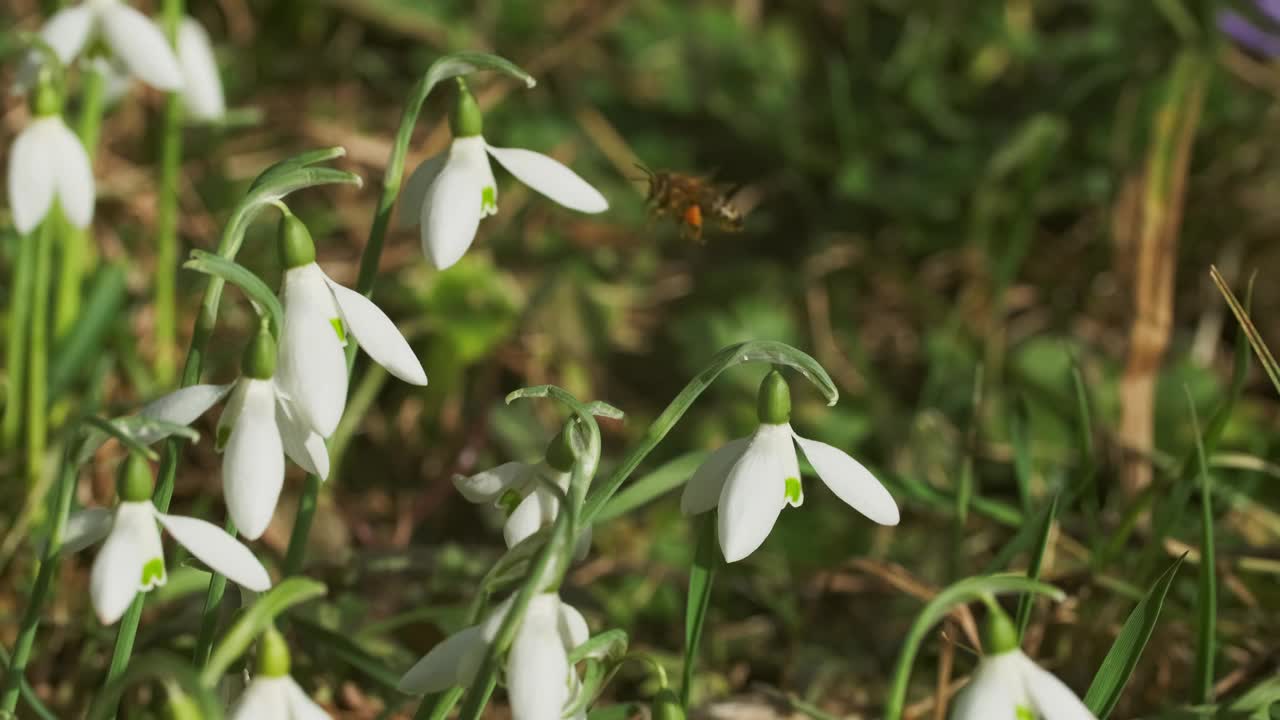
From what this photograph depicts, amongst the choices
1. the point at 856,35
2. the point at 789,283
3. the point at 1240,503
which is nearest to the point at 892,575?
the point at 1240,503

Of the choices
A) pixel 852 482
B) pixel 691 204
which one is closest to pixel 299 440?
pixel 852 482

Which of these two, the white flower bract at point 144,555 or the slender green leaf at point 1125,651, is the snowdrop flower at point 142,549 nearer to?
the white flower bract at point 144,555

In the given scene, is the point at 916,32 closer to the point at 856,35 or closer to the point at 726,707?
the point at 856,35

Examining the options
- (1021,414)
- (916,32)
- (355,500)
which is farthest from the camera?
(916,32)

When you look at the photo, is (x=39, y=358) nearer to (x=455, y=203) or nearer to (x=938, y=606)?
(x=455, y=203)

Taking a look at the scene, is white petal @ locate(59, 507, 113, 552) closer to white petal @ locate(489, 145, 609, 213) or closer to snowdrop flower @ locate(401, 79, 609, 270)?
snowdrop flower @ locate(401, 79, 609, 270)

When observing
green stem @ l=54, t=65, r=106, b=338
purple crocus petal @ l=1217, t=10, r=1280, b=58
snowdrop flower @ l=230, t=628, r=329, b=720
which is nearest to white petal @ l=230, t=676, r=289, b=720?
snowdrop flower @ l=230, t=628, r=329, b=720

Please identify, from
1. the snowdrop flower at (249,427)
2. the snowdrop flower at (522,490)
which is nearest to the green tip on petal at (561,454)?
the snowdrop flower at (522,490)
